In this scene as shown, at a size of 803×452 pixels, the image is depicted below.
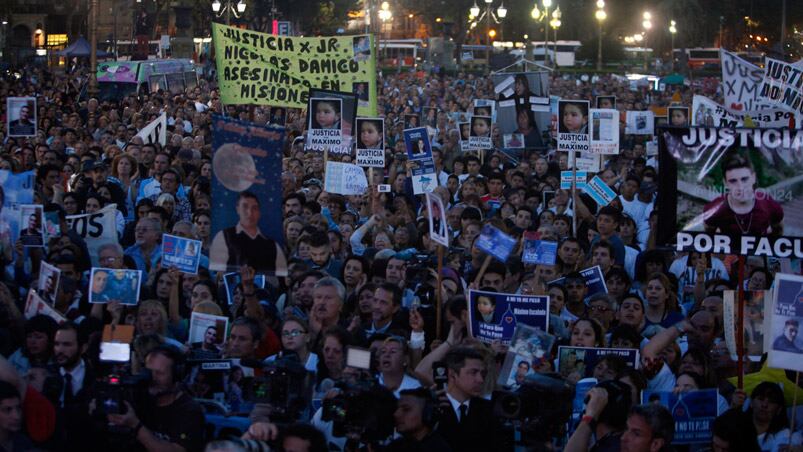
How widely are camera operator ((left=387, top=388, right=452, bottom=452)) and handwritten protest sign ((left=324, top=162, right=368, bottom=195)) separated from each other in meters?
8.13

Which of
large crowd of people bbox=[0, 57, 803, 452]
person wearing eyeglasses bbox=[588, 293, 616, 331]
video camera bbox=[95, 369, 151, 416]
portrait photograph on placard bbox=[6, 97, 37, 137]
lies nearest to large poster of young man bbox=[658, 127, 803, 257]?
large crowd of people bbox=[0, 57, 803, 452]

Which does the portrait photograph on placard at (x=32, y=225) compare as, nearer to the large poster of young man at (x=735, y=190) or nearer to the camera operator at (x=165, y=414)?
the camera operator at (x=165, y=414)

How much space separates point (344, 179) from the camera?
45.9 feet

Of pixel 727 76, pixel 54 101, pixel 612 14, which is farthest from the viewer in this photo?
pixel 612 14

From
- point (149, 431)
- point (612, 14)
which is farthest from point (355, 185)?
point (612, 14)

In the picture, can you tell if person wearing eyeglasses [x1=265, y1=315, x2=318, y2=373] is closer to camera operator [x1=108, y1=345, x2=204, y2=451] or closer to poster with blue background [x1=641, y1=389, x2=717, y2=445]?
camera operator [x1=108, y1=345, x2=204, y2=451]

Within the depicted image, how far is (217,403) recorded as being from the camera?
676 cm

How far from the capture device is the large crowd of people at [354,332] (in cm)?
604

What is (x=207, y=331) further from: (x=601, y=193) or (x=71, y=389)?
(x=601, y=193)

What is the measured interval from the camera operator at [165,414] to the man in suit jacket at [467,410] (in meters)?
1.21

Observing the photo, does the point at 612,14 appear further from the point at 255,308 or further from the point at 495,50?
the point at 255,308

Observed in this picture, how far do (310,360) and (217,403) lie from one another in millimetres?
985

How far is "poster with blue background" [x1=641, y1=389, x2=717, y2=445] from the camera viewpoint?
661cm

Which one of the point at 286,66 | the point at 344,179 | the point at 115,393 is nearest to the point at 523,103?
the point at 286,66
